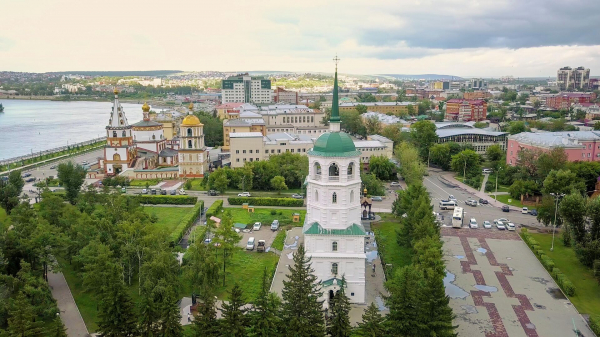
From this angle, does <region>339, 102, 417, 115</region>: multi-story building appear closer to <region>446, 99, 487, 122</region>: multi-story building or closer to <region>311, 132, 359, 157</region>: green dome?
<region>446, 99, 487, 122</region>: multi-story building

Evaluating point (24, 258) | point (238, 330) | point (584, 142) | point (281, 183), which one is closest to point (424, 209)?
point (238, 330)

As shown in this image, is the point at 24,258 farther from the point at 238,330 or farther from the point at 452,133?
the point at 452,133

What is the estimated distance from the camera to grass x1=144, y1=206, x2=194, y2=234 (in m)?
41.5

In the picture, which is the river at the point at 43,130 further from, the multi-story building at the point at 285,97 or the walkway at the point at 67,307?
the walkway at the point at 67,307

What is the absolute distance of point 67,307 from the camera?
25859mm

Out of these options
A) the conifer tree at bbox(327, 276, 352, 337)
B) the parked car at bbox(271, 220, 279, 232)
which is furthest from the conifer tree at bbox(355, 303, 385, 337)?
the parked car at bbox(271, 220, 279, 232)

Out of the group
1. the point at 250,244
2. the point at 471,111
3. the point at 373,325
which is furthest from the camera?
the point at 471,111

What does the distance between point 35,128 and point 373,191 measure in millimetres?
110182

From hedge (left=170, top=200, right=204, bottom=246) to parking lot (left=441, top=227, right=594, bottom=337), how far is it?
→ 2009 centimetres

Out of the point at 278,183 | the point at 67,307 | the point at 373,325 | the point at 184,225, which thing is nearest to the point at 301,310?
the point at 373,325

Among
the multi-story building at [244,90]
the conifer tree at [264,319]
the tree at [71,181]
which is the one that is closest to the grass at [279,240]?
the conifer tree at [264,319]

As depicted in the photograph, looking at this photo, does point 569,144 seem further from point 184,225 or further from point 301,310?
point 301,310

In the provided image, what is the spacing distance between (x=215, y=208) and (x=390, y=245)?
1762cm

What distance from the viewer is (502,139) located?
76.8 m
